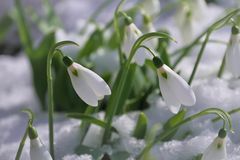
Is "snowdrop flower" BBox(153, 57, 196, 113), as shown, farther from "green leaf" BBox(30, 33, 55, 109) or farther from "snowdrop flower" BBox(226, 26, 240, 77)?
"green leaf" BBox(30, 33, 55, 109)

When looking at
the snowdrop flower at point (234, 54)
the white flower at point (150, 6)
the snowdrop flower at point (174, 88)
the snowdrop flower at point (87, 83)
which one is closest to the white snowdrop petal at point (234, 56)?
the snowdrop flower at point (234, 54)

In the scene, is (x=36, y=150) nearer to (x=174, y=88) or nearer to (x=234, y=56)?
(x=174, y=88)

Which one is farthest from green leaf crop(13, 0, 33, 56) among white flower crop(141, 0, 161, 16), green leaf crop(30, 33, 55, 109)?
white flower crop(141, 0, 161, 16)

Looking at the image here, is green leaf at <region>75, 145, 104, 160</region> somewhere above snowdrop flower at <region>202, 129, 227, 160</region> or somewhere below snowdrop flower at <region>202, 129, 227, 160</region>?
above

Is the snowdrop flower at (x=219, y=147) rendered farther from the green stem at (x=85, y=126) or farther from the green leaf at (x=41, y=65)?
the green leaf at (x=41, y=65)

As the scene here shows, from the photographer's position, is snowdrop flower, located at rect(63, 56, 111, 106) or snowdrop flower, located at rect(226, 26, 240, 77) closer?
snowdrop flower, located at rect(63, 56, 111, 106)

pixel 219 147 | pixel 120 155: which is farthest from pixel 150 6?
pixel 219 147

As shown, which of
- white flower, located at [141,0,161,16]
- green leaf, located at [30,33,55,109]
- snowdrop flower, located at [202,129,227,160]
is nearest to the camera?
snowdrop flower, located at [202,129,227,160]
